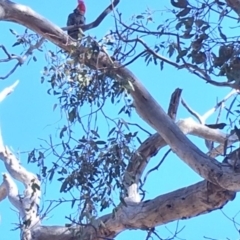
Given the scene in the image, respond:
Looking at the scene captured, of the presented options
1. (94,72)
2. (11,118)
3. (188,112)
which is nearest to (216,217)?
(188,112)

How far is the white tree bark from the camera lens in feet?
7.91

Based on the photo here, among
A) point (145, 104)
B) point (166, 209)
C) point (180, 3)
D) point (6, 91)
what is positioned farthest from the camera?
point (6, 91)

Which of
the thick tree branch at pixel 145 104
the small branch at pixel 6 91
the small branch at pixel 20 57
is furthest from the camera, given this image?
the small branch at pixel 6 91

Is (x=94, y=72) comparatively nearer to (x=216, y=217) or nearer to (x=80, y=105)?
(x=80, y=105)

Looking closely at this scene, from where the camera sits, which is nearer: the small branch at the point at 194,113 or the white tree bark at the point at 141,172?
the white tree bark at the point at 141,172

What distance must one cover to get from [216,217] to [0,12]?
284 centimetres

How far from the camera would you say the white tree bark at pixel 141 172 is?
241 cm

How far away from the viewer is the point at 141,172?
300cm

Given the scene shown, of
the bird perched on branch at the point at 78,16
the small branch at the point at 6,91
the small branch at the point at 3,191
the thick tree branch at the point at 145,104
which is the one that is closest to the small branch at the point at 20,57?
the bird perched on branch at the point at 78,16

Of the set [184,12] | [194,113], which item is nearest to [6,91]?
[194,113]

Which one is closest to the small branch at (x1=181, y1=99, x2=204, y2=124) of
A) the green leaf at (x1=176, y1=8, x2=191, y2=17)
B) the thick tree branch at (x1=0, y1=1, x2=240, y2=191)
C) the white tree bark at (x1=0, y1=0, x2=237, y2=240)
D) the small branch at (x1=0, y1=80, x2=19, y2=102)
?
the white tree bark at (x1=0, y1=0, x2=237, y2=240)

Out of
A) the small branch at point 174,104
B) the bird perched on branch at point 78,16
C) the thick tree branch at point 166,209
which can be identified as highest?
the bird perched on branch at point 78,16

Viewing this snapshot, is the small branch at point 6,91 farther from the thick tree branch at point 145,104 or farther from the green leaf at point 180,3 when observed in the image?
the green leaf at point 180,3

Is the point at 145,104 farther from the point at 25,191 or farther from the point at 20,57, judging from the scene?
the point at 25,191
